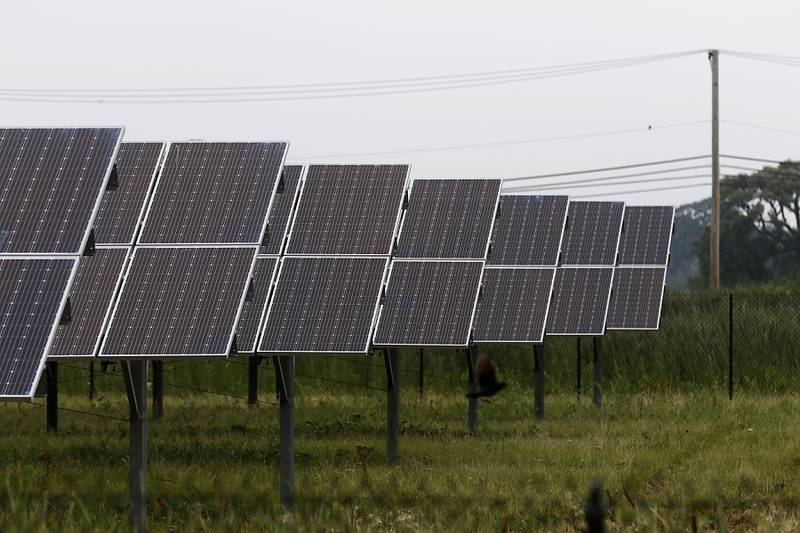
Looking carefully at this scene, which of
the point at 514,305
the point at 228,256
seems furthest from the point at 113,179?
the point at 514,305

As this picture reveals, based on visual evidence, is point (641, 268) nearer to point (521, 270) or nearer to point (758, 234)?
point (521, 270)

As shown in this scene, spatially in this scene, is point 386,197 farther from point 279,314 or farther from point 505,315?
point 505,315

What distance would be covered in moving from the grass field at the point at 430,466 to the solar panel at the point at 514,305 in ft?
5.98

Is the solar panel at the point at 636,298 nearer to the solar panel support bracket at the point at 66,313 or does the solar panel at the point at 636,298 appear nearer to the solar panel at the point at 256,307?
the solar panel at the point at 256,307

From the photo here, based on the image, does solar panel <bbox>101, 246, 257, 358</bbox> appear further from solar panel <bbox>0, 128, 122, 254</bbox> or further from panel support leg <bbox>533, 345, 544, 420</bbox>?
panel support leg <bbox>533, 345, 544, 420</bbox>

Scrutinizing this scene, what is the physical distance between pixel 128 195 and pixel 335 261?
3091 mm

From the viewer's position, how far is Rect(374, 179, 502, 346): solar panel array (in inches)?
832

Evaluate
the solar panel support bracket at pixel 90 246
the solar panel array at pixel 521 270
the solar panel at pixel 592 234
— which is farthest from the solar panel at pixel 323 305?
the solar panel at pixel 592 234

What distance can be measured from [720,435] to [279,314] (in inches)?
351

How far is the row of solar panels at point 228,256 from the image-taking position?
42.6 feet

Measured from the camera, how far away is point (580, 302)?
3055 cm

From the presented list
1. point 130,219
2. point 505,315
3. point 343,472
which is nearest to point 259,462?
point 343,472

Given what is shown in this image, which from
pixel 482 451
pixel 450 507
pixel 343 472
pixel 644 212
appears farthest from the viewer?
pixel 644 212

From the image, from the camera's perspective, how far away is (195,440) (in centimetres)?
2286
